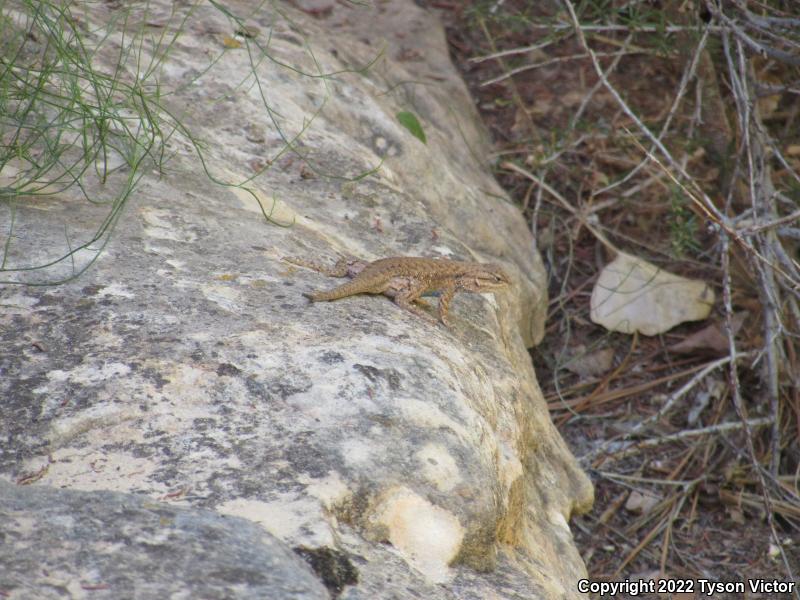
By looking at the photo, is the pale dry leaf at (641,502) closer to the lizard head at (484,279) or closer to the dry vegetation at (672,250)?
the dry vegetation at (672,250)

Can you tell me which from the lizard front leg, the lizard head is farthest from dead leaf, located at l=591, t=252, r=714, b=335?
the lizard front leg

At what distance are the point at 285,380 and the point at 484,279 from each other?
166cm

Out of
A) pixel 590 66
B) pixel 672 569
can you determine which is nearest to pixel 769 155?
pixel 590 66

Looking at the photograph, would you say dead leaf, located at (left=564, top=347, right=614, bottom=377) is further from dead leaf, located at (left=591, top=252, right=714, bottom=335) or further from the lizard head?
the lizard head

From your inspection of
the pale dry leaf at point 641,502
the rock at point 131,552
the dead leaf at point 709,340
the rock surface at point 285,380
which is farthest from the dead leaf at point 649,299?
the rock at point 131,552

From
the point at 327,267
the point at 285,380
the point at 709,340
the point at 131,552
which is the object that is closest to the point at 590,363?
the point at 709,340

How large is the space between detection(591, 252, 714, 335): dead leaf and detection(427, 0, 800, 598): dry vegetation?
0.13m

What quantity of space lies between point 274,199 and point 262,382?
131cm

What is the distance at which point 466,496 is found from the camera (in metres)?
2.54

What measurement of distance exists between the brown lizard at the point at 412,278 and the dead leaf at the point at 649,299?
64.9 inches

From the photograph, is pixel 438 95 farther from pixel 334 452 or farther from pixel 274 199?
pixel 334 452

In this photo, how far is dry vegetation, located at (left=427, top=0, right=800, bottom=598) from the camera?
4.70 meters

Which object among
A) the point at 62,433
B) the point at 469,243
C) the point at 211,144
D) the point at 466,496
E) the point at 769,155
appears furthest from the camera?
the point at 769,155

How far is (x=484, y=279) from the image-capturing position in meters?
4.10
